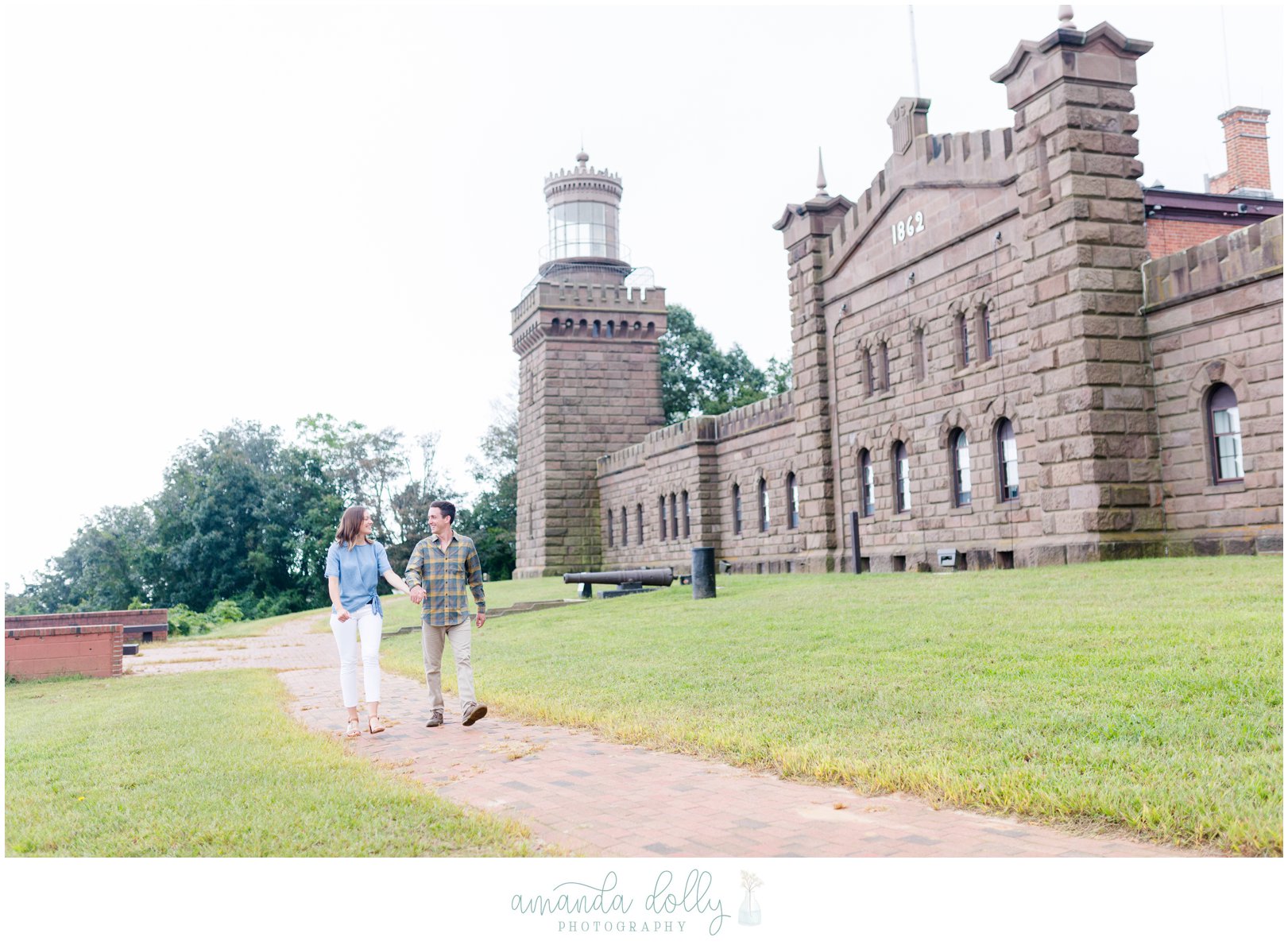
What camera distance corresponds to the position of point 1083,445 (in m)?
16.2

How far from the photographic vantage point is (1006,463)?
19359 millimetres

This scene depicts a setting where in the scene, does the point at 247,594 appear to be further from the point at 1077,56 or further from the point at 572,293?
the point at 1077,56

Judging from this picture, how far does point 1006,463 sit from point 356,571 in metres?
14.8

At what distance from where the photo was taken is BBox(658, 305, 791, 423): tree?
5512 cm

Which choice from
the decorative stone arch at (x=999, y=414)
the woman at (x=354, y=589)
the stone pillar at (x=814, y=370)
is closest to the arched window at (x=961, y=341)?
the decorative stone arch at (x=999, y=414)

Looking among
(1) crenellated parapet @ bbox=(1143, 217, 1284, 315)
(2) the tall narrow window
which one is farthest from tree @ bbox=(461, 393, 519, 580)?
(1) crenellated parapet @ bbox=(1143, 217, 1284, 315)

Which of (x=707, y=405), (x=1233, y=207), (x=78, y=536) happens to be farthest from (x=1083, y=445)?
(x=78, y=536)

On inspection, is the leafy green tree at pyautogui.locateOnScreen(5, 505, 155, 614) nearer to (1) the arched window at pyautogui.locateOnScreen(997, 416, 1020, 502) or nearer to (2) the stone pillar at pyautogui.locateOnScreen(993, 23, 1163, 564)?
(1) the arched window at pyautogui.locateOnScreen(997, 416, 1020, 502)

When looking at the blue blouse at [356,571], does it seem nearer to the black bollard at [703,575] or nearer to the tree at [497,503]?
the black bollard at [703,575]

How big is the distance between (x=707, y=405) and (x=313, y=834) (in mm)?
49066

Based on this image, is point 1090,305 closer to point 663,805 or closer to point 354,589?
point 354,589

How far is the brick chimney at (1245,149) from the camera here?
78.2ft
